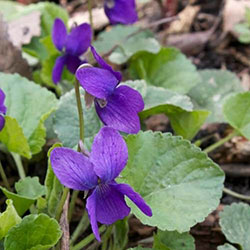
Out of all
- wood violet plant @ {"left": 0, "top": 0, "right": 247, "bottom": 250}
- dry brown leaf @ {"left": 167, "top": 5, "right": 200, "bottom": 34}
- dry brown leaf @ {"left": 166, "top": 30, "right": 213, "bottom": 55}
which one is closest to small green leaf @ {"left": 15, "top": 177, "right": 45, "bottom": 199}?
wood violet plant @ {"left": 0, "top": 0, "right": 247, "bottom": 250}

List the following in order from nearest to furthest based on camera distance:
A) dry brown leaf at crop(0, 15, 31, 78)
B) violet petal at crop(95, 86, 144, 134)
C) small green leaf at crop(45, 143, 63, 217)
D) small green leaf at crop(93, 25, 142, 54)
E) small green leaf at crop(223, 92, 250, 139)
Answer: violet petal at crop(95, 86, 144, 134), small green leaf at crop(45, 143, 63, 217), small green leaf at crop(223, 92, 250, 139), dry brown leaf at crop(0, 15, 31, 78), small green leaf at crop(93, 25, 142, 54)

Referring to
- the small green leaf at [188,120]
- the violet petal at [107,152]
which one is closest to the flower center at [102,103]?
the violet petal at [107,152]

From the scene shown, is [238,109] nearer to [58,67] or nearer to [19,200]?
[58,67]

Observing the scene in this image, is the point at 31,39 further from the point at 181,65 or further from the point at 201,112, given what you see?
the point at 201,112

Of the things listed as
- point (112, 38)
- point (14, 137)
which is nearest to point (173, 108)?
point (14, 137)

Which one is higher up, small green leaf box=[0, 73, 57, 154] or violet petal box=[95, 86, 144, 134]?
violet petal box=[95, 86, 144, 134]

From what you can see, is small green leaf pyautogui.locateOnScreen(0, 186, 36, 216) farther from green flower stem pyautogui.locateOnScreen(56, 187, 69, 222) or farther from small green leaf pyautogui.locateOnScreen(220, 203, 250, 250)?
small green leaf pyautogui.locateOnScreen(220, 203, 250, 250)

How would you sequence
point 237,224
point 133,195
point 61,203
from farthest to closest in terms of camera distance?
point 237,224, point 61,203, point 133,195
